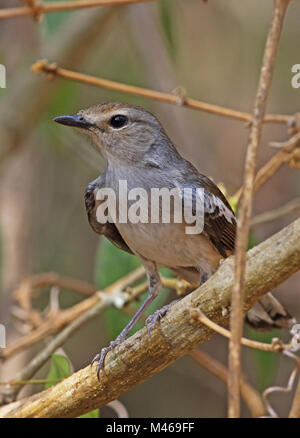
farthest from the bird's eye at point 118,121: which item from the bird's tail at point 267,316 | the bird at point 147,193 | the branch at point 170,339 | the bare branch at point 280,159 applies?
the branch at point 170,339

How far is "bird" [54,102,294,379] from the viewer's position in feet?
9.85

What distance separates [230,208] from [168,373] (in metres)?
2.71

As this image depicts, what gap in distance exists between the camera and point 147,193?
2.99 m

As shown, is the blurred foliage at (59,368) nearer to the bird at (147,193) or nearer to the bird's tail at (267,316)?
the bird at (147,193)

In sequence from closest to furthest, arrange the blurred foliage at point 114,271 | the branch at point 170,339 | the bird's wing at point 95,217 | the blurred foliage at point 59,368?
the branch at point 170,339, the blurred foliage at point 59,368, the bird's wing at point 95,217, the blurred foliage at point 114,271

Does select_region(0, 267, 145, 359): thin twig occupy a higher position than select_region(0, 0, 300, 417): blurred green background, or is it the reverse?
select_region(0, 0, 300, 417): blurred green background

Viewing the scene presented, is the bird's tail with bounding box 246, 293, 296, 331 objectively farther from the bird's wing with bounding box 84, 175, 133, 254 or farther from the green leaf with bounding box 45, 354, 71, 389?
the green leaf with bounding box 45, 354, 71, 389

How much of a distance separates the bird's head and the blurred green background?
1.27m

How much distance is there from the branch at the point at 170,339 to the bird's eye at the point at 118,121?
3.90 ft

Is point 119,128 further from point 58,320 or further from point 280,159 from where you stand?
point 58,320

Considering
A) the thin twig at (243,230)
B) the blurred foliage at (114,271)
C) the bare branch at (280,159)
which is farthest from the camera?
the blurred foliage at (114,271)

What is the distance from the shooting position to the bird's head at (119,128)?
3.12m

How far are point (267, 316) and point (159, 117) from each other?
→ 8.99 feet

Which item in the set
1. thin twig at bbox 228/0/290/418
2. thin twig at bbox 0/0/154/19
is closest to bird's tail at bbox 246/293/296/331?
thin twig at bbox 0/0/154/19
